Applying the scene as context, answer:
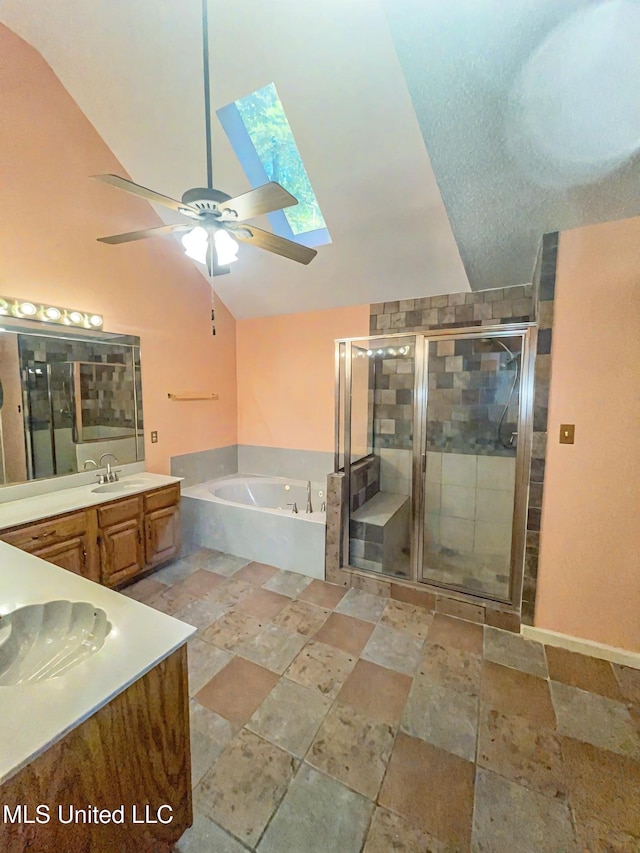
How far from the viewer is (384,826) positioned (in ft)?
4.12

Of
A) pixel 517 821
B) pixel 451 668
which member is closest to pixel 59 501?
pixel 451 668

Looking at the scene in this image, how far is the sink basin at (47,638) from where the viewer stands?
107 centimetres

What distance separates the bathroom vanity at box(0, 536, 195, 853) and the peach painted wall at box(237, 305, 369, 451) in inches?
113

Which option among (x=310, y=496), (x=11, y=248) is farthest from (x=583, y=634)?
(x=11, y=248)

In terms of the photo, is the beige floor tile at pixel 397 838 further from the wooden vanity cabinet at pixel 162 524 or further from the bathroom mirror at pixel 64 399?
the bathroom mirror at pixel 64 399

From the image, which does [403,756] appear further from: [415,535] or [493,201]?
[493,201]

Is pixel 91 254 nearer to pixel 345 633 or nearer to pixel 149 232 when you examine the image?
pixel 149 232

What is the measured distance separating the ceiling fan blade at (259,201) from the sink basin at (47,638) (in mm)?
1525

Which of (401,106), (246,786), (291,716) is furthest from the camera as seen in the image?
(401,106)

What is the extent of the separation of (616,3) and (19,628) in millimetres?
2627

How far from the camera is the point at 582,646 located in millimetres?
2111

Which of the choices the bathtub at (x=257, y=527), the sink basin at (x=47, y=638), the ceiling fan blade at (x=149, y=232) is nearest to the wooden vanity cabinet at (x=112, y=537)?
the bathtub at (x=257, y=527)

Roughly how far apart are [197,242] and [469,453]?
280 cm

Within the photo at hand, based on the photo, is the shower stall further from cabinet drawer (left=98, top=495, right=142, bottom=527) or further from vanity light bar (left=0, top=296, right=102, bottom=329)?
vanity light bar (left=0, top=296, right=102, bottom=329)
